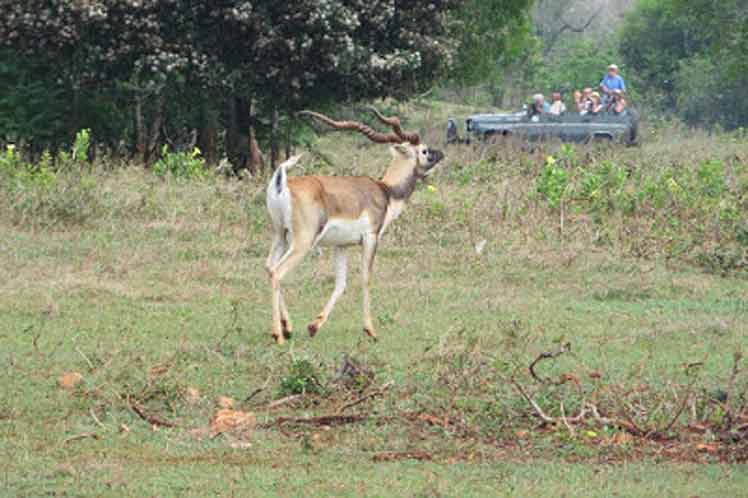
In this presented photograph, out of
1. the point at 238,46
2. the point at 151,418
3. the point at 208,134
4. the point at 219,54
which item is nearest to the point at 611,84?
the point at 208,134

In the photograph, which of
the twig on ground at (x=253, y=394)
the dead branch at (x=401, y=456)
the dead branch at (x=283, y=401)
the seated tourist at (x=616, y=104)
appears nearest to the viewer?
the dead branch at (x=401, y=456)

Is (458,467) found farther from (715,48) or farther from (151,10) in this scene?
(715,48)

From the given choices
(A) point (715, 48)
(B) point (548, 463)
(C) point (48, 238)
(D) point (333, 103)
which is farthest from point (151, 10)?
(A) point (715, 48)

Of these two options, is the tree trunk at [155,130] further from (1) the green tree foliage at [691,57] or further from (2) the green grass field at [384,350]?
(1) the green tree foliage at [691,57]

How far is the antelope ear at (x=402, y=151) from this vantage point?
11953 mm

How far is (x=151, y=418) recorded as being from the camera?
8281 millimetres

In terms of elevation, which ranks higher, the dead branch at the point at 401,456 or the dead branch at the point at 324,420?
the dead branch at the point at 401,456

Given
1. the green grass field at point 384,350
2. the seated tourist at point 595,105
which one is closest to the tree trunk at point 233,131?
the green grass field at point 384,350

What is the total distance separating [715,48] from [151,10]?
1535 centimetres

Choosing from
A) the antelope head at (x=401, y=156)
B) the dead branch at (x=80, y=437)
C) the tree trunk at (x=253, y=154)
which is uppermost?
the antelope head at (x=401, y=156)

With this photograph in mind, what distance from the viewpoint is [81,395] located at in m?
8.73

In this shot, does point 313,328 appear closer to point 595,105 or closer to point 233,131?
point 233,131

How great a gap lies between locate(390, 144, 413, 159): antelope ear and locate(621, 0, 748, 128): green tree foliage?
20566 millimetres

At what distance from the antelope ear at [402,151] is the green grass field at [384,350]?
1207 millimetres
